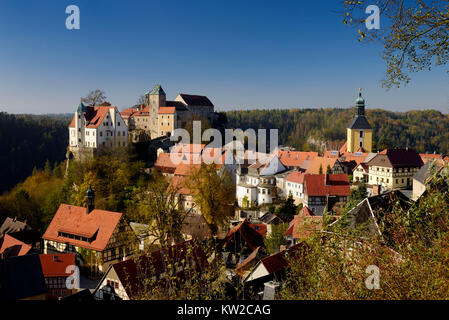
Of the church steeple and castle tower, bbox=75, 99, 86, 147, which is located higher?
the church steeple

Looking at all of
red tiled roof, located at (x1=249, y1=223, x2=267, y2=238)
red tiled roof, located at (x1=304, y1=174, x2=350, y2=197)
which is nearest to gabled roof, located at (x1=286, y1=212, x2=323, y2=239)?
red tiled roof, located at (x1=249, y1=223, x2=267, y2=238)

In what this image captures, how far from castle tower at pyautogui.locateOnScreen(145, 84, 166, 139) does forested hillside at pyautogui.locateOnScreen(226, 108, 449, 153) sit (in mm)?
29180

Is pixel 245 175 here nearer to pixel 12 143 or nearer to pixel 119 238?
pixel 119 238

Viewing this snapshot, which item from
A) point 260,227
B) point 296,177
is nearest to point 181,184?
point 260,227

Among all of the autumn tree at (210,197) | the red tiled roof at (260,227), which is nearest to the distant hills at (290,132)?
the red tiled roof at (260,227)

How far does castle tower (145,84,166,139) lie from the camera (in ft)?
186

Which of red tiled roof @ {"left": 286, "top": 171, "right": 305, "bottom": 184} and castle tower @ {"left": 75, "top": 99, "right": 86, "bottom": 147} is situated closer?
red tiled roof @ {"left": 286, "top": 171, "right": 305, "bottom": 184}

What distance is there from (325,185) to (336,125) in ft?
294

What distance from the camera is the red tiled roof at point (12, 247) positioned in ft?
91.8

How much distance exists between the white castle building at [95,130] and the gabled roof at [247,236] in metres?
23.7

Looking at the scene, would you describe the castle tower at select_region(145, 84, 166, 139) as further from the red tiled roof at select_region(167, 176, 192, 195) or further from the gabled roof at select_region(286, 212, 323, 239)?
the gabled roof at select_region(286, 212, 323, 239)

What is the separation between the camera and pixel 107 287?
18391mm

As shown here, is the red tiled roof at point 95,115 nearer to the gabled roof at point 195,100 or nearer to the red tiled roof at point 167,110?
the red tiled roof at point 167,110

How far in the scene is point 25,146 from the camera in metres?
82.9
